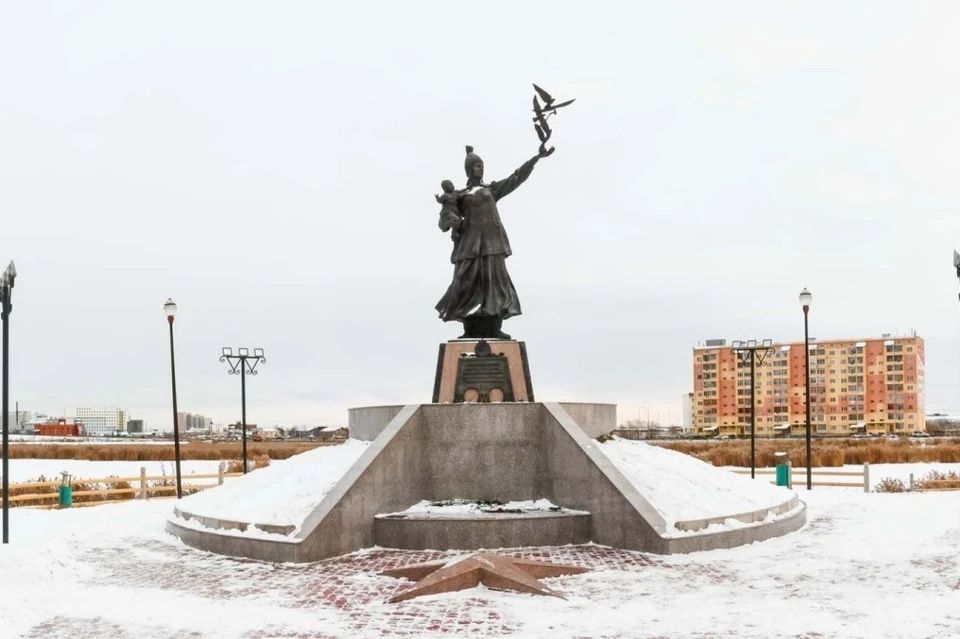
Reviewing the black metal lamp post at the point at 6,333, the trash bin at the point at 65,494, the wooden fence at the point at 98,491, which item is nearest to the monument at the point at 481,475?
the black metal lamp post at the point at 6,333

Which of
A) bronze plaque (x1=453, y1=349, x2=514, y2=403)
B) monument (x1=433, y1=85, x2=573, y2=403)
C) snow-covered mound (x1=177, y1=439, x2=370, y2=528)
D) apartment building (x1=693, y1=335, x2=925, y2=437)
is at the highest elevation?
monument (x1=433, y1=85, x2=573, y2=403)

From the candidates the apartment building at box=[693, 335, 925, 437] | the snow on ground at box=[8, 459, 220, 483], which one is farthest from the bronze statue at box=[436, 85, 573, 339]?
the apartment building at box=[693, 335, 925, 437]

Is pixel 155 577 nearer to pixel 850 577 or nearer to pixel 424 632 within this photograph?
pixel 424 632

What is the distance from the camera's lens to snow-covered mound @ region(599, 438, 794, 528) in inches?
440

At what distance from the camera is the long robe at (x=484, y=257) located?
49.0ft

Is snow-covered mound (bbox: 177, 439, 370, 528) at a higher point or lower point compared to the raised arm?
lower

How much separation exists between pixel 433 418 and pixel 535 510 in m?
2.05

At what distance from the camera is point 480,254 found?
15.0 metres

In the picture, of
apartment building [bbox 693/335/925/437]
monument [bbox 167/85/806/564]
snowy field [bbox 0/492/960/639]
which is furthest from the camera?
apartment building [bbox 693/335/925/437]

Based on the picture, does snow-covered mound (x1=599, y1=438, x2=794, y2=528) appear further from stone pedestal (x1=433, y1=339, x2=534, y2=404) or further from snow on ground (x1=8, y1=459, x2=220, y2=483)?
snow on ground (x1=8, y1=459, x2=220, y2=483)

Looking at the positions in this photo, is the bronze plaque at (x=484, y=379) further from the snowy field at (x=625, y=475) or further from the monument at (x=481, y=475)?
the snowy field at (x=625, y=475)

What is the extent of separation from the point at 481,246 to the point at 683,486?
547 cm

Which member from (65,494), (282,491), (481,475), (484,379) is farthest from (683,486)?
(65,494)

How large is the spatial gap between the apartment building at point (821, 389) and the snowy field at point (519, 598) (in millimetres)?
81348
